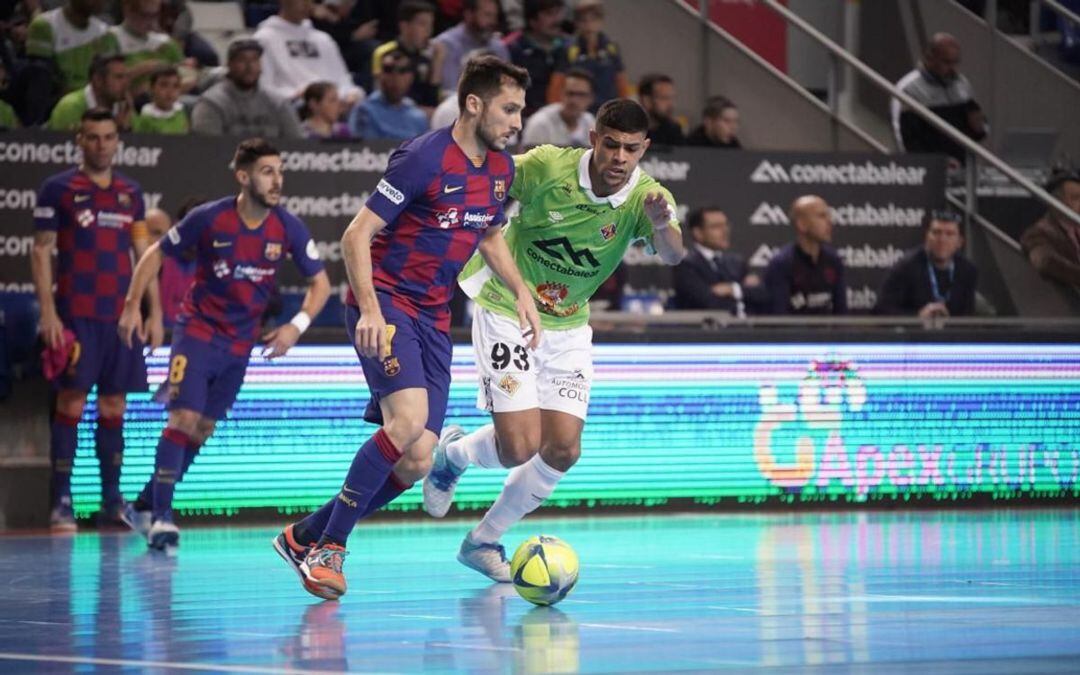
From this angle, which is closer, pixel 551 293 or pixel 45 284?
pixel 551 293

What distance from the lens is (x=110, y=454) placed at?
12.2m

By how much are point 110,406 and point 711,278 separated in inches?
185

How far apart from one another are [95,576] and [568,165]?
3.16 m

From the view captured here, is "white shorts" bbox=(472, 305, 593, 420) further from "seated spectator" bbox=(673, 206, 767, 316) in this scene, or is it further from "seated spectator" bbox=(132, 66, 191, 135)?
"seated spectator" bbox=(132, 66, 191, 135)

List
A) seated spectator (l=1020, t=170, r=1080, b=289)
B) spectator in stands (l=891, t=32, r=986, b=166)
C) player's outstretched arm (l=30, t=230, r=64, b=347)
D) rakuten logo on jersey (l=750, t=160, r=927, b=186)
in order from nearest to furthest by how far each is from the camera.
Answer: player's outstretched arm (l=30, t=230, r=64, b=347) < seated spectator (l=1020, t=170, r=1080, b=289) < rakuten logo on jersey (l=750, t=160, r=927, b=186) < spectator in stands (l=891, t=32, r=986, b=166)

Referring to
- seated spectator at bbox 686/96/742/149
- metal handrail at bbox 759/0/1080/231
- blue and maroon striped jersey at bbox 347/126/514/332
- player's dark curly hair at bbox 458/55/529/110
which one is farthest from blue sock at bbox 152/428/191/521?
metal handrail at bbox 759/0/1080/231

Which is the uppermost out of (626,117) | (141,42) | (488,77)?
(141,42)

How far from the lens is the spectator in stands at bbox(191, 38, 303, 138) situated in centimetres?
1398

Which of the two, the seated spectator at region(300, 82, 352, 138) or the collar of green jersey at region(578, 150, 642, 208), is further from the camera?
the seated spectator at region(300, 82, 352, 138)

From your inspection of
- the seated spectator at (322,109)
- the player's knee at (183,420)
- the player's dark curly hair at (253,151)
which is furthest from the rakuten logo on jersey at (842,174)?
the player's knee at (183,420)

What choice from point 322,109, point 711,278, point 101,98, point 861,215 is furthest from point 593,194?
point 861,215

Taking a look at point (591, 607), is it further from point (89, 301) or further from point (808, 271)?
point (808, 271)

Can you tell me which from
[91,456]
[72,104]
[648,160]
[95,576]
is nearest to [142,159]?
[72,104]

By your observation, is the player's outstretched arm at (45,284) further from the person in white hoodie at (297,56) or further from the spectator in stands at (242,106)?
the person in white hoodie at (297,56)
